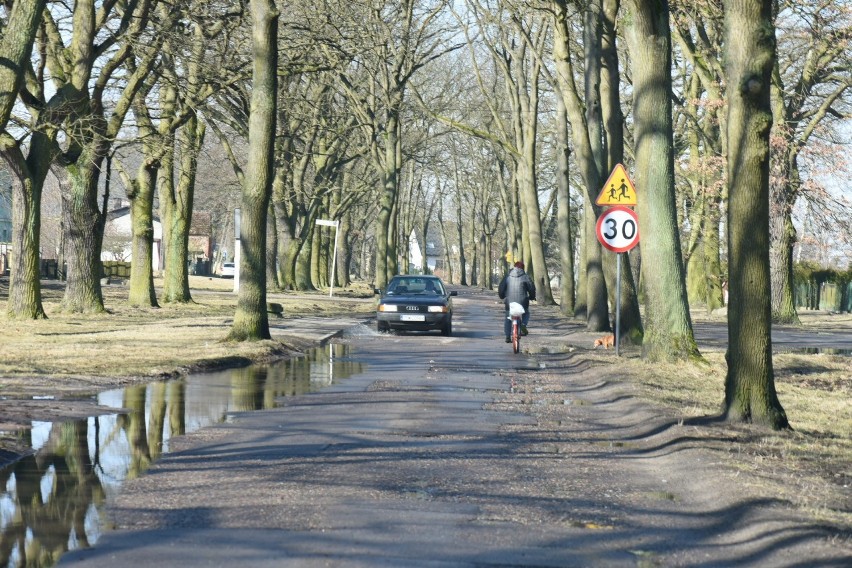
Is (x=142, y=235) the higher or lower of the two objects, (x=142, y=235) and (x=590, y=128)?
the lower

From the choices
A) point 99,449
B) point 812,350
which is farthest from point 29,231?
point 99,449

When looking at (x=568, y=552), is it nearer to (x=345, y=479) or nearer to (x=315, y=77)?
(x=345, y=479)

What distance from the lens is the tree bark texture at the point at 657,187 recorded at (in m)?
18.4

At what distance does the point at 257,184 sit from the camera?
22.5 meters

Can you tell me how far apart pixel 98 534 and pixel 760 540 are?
3.67 meters

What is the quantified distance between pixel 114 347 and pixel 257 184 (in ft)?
13.7

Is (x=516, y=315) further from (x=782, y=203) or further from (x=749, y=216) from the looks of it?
(x=782, y=203)

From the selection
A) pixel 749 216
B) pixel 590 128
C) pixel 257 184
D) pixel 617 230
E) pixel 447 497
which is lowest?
pixel 447 497

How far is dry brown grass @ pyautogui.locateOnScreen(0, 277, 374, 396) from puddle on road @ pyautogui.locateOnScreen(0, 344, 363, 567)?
81cm

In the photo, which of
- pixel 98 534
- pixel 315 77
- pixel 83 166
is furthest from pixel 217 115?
pixel 98 534

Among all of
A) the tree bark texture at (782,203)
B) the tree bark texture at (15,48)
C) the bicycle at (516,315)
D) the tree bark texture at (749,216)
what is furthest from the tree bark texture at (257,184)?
the tree bark texture at (782,203)

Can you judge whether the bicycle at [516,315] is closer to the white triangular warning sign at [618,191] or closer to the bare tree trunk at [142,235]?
the white triangular warning sign at [618,191]

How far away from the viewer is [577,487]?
881 cm

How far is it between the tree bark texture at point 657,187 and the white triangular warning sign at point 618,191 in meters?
1.16
